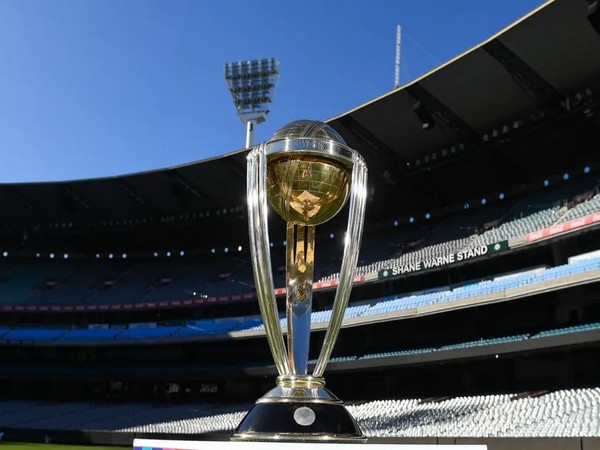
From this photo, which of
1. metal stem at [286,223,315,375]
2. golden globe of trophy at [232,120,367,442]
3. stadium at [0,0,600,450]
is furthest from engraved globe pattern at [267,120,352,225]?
stadium at [0,0,600,450]

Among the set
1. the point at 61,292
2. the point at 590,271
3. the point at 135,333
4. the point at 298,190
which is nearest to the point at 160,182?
the point at 135,333

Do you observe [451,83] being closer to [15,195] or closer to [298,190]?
[298,190]

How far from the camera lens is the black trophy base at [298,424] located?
12.5 ft

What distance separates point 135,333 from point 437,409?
17309 mm

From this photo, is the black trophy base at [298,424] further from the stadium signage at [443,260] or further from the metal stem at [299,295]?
the stadium signage at [443,260]

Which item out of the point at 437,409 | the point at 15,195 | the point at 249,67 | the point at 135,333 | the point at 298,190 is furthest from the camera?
the point at 249,67

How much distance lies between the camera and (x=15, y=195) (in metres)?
33.9

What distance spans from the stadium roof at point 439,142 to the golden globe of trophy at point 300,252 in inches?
661

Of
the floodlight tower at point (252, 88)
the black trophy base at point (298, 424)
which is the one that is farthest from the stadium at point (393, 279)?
the black trophy base at point (298, 424)

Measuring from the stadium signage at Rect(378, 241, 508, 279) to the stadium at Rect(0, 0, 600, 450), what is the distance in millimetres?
80

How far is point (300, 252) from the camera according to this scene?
4766mm

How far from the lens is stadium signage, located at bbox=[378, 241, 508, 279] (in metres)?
22.3

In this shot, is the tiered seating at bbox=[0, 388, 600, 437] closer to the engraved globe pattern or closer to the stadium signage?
the stadium signage

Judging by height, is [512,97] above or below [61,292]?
above
